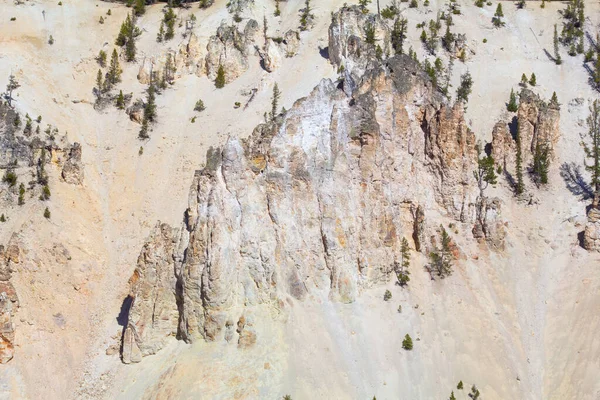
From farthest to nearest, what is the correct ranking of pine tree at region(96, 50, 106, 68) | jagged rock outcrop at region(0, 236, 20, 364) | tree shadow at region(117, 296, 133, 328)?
pine tree at region(96, 50, 106, 68) → tree shadow at region(117, 296, 133, 328) → jagged rock outcrop at region(0, 236, 20, 364)

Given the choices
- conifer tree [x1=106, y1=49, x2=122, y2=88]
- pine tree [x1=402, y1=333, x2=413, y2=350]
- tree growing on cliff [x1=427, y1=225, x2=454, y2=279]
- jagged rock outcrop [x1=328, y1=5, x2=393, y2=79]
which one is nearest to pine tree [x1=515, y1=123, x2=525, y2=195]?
tree growing on cliff [x1=427, y1=225, x2=454, y2=279]

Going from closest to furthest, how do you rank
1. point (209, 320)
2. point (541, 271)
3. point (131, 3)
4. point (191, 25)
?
point (209, 320) → point (541, 271) → point (191, 25) → point (131, 3)

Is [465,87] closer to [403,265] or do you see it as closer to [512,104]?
[512,104]

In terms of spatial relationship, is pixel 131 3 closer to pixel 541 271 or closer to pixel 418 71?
pixel 418 71

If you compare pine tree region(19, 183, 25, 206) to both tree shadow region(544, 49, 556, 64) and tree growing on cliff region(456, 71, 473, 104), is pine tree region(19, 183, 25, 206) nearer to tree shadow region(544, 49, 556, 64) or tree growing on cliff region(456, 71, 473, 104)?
tree growing on cliff region(456, 71, 473, 104)

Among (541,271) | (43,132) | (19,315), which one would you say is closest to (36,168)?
(43,132)

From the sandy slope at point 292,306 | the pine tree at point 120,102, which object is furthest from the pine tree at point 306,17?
the pine tree at point 120,102

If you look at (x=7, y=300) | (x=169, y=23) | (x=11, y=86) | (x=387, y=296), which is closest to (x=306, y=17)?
(x=169, y=23)
